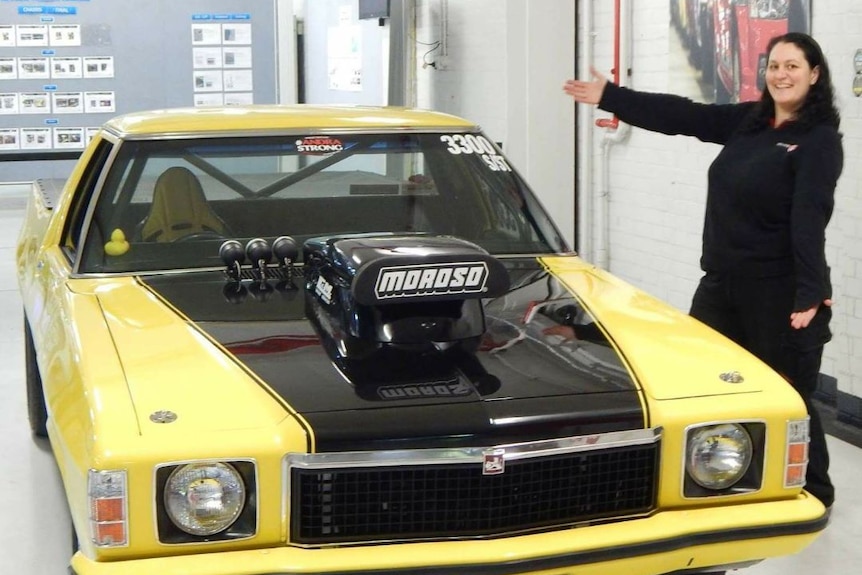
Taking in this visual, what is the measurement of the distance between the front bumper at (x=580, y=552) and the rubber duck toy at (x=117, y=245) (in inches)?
48.8

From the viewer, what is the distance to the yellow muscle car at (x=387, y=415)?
7.99 feet

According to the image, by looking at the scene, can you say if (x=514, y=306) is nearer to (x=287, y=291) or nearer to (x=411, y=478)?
(x=287, y=291)

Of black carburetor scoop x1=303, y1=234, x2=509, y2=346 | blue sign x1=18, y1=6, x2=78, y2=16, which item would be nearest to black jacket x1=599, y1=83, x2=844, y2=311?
black carburetor scoop x1=303, y1=234, x2=509, y2=346

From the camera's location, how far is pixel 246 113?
12.7 ft

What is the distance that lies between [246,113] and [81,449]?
63.6 inches

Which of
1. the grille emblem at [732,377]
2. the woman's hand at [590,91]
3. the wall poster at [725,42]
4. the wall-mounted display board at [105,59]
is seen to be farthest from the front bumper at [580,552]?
the wall-mounted display board at [105,59]

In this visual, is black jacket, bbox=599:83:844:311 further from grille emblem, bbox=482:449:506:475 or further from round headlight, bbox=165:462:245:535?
round headlight, bbox=165:462:245:535

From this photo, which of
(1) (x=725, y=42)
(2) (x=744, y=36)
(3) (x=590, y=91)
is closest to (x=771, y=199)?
(3) (x=590, y=91)

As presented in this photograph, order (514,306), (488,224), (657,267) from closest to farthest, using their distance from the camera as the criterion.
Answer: (514,306), (488,224), (657,267)

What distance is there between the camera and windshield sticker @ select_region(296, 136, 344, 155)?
3.77 m

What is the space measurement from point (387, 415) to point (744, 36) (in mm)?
4220

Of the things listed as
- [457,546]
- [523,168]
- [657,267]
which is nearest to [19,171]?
[523,168]

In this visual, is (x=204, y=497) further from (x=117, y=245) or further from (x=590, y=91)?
(x=590, y=91)

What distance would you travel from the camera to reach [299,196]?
12.7 ft
